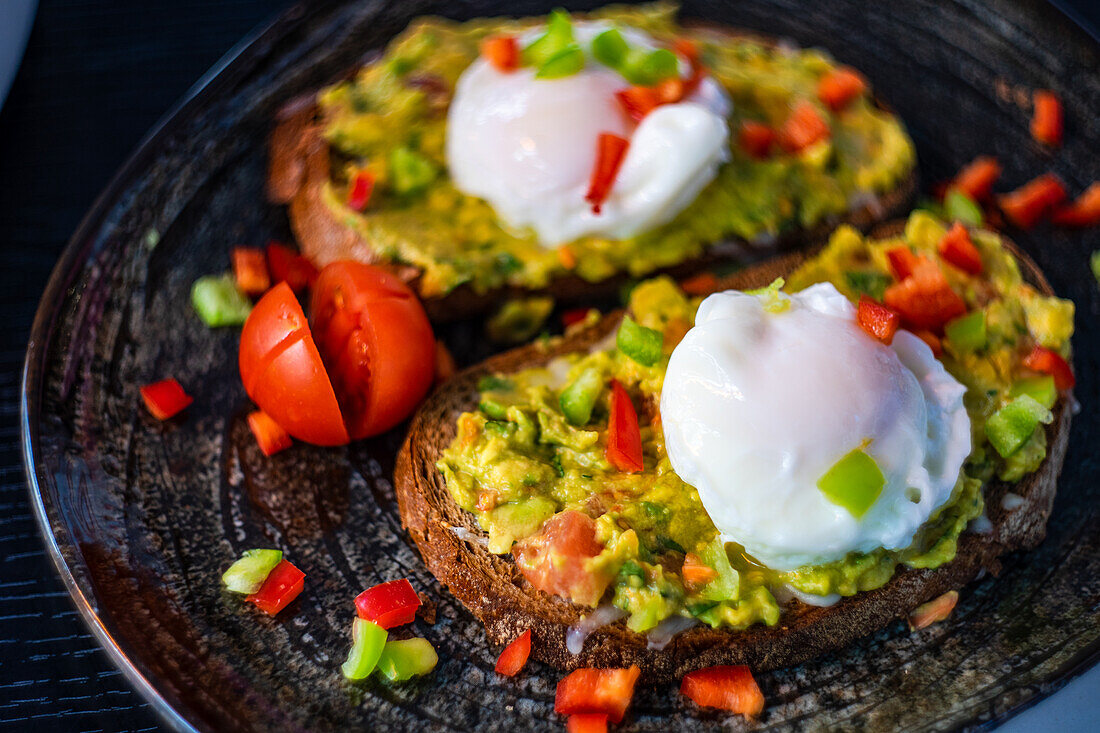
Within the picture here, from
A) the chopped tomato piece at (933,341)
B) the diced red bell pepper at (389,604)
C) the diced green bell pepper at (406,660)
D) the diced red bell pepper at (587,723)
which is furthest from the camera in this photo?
the chopped tomato piece at (933,341)

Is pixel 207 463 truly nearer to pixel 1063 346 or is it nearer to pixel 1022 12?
pixel 1063 346

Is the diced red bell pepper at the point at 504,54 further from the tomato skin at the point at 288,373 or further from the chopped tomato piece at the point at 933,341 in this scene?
the chopped tomato piece at the point at 933,341

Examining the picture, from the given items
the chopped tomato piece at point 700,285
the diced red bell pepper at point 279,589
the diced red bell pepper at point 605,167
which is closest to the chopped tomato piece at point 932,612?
the chopped tomato piece at point 700,285

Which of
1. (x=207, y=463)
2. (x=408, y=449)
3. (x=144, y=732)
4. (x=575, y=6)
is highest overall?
(x=575, y=6)

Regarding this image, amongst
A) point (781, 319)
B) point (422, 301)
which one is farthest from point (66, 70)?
point (781, 319)

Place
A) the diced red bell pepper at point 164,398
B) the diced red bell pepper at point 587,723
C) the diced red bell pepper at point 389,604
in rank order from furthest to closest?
the diced red bell pepper at point 164,398
the diced red bell pepper at point 389,604
the diced red bell pepper at point 587,723

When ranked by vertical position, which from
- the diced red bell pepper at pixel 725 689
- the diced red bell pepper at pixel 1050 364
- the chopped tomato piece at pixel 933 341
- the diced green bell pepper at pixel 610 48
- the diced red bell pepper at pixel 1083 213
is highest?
the diced red bell pepper at pixel 1083 213

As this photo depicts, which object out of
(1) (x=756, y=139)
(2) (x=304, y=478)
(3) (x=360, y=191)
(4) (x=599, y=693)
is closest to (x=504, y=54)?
(3) (x=360, y=191)

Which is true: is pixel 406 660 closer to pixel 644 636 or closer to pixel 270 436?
pixel 644 636
